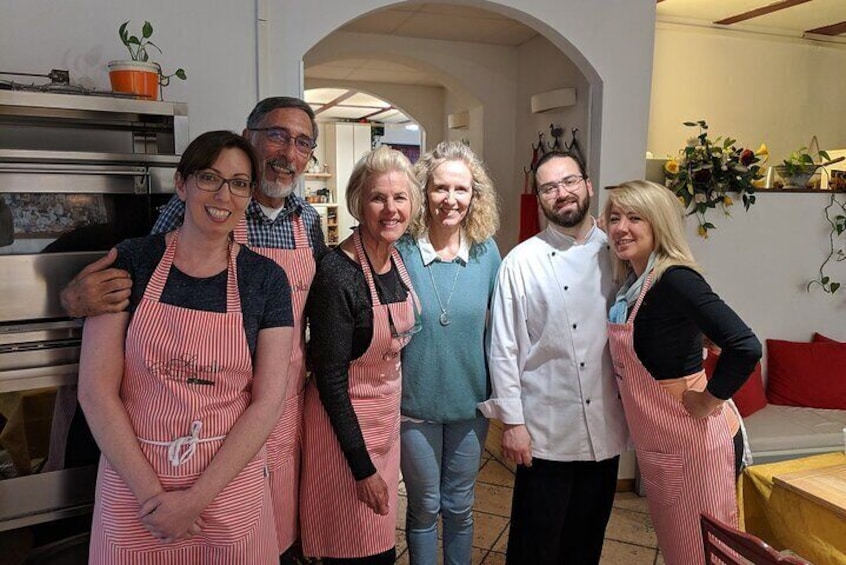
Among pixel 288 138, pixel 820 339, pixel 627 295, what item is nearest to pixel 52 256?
pixel 288 138

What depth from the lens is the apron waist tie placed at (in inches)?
49.1

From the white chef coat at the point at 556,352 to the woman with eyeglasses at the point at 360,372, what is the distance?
0.30 m

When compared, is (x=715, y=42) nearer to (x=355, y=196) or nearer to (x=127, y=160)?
(x=355, y=196)

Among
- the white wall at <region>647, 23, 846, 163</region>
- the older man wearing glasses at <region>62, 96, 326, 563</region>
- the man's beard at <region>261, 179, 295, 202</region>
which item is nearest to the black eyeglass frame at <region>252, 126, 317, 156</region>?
the older man wearing glasses at <region>62, 96, 326, 563</region>

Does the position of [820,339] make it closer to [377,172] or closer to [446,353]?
[446,353]

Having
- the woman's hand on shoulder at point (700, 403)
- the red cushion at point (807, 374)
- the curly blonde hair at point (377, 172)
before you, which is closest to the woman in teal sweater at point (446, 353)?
the curly blonde hair at point (377, 172)

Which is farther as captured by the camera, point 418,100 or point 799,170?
point 418,100

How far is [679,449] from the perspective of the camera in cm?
169

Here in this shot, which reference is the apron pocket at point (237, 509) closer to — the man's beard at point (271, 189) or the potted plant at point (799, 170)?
the man's beard at point (271, 189)

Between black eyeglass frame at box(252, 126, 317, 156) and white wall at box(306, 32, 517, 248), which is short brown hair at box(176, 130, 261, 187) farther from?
white wall at box(306, 32, 517, 248)

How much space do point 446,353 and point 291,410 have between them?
0.45m

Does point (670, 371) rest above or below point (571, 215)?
below

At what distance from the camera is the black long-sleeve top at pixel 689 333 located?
1.52m

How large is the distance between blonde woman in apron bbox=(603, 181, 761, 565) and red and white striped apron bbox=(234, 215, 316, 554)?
2.78 ft
